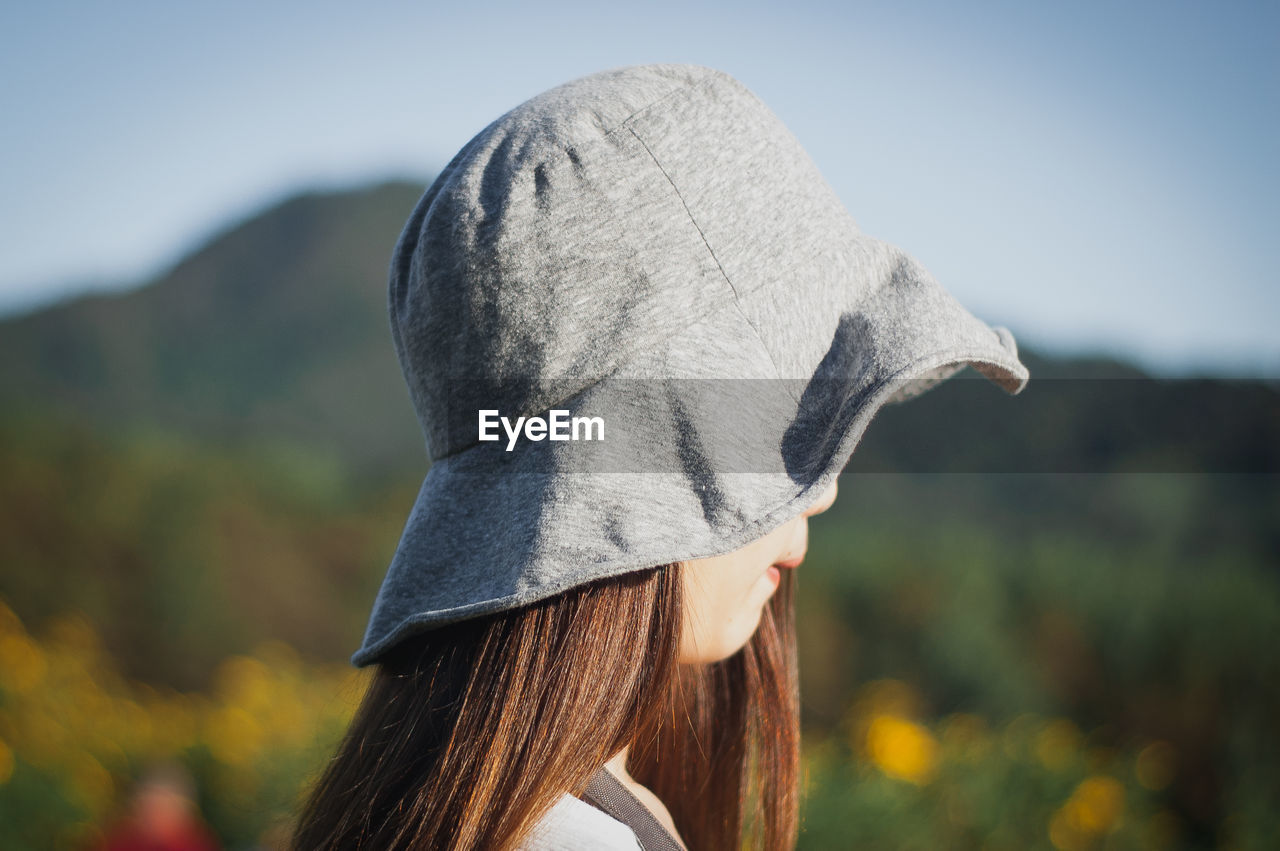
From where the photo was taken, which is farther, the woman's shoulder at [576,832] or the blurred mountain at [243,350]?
the blurred mountain at [243,350]

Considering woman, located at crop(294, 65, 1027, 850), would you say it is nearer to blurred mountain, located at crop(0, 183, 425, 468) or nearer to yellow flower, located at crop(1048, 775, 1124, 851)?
yellow flower, located at crop(1048, 775, 1124, 851)

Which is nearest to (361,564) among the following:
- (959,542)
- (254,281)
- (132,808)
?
(132,808)

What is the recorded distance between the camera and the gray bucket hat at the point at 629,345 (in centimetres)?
83

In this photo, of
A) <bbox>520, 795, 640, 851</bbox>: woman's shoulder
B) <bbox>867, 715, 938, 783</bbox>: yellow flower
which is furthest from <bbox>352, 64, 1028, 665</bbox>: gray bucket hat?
<bbox>867, 715, 938, 783</bbox>: yellow flower

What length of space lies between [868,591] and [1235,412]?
4.00 meters

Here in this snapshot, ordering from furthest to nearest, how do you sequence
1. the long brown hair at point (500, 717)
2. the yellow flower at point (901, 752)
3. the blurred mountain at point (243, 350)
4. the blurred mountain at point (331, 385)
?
the blurred mountain at point (243, 350) < the blurred mountain at point (331, 385) < the yellow flower at point (901, 752) < the long brown hair at point (500, 717)

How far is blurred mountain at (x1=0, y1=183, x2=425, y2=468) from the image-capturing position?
395 inches

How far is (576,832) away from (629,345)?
0.50 meters

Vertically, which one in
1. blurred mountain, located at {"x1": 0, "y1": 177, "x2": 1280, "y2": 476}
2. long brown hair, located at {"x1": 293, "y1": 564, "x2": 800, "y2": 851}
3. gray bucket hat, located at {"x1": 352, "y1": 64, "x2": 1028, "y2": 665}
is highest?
gray bucket hat, located at {"x1": 352, "y1": 64, "x2": 1028, "y2": 665}

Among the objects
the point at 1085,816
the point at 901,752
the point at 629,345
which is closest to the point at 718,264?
the point at 629,345

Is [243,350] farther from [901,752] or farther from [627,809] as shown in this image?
[627,809]

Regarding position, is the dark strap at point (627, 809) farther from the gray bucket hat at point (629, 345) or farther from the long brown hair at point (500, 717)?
the gray bucket hat at point (629, 345)

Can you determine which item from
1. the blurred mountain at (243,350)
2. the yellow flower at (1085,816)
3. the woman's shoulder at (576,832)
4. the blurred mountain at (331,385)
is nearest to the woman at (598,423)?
the woman's shoulder at (576,832)

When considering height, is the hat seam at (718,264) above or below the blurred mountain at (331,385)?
above
